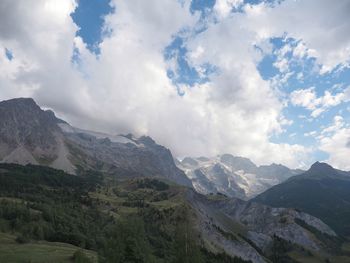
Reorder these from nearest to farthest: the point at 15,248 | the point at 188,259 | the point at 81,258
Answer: the point at 188,259
the point at 81,258
the point at 15,248

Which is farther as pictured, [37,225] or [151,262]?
[37,225]

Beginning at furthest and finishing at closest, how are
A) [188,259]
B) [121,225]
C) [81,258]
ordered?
1. [81,258]
2. [121,225]
3. [188,259]

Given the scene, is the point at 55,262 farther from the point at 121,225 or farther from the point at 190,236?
the point at 190,236

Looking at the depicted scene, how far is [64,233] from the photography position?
18625 centimetres

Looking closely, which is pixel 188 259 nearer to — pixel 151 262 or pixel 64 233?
pixel 151 262

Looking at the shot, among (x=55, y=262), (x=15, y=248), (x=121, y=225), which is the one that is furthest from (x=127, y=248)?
(x=15, y=248)

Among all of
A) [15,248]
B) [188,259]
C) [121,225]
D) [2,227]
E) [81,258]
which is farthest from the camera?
[2,227]

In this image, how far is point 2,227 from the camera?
18162 cm

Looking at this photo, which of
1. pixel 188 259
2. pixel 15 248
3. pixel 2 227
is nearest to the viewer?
pixel 188 259

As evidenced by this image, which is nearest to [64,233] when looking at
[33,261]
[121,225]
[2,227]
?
[2,227]

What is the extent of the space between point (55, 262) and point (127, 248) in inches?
1678

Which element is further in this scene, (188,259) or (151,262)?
(151,262)

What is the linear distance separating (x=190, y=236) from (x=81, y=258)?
4157 cm

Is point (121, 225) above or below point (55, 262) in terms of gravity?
above
